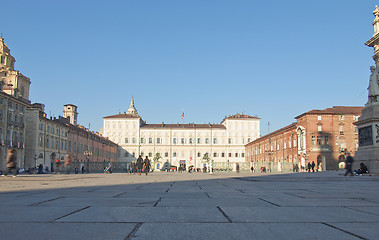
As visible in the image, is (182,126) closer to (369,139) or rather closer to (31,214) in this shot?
(369,139)

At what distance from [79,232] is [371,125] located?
75.1ft

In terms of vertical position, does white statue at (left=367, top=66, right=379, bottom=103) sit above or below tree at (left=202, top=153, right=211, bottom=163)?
above

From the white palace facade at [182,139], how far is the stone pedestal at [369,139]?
3262 inches

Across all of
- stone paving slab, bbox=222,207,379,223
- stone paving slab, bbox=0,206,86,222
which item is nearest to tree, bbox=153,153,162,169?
stone paving slab, bbox=0,206,86,222

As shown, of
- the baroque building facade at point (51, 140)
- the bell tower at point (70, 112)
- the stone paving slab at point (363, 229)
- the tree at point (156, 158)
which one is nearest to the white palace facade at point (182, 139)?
the tree at point (156, 158)

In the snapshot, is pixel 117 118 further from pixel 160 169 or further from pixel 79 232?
pixel 79 232

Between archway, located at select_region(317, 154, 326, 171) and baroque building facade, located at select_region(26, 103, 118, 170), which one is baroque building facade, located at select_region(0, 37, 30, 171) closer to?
baroque building facade, located at select_region(26, 103, 118, 170)

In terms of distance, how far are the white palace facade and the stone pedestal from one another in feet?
272

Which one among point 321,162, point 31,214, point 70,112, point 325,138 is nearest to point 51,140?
point 321,162

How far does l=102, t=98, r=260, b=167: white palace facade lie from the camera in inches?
4181

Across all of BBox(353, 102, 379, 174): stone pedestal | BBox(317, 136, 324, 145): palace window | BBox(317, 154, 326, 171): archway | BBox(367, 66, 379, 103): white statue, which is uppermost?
BBox(367, 66, 379, 103): white statue

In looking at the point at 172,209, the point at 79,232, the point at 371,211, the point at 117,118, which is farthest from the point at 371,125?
the point at 117,118

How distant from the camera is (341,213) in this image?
4.63 m

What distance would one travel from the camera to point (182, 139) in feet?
353
